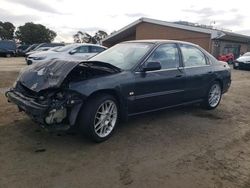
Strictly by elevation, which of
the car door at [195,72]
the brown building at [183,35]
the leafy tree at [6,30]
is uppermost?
the leafy tree at [6,30]

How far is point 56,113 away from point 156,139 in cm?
167

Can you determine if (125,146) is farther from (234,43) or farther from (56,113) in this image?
(234,43)

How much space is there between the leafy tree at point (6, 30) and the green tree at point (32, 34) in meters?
2.45

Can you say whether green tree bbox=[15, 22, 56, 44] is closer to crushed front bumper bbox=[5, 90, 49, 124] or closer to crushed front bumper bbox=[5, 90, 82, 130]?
crushed front bumper bbox=[5, 90, 49, 124]

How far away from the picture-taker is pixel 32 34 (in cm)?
6419

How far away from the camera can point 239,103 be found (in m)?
7.96

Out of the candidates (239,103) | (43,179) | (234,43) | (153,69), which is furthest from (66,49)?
(234,43)

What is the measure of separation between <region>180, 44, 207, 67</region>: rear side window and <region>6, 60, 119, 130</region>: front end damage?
1971mm

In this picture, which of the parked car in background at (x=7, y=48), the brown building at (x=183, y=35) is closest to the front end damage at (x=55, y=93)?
the brown building at (x=183, y=35)

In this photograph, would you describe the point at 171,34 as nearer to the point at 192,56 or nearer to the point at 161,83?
the point at 192,56

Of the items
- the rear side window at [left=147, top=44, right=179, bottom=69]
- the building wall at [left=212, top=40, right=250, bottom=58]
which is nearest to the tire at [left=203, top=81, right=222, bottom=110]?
the rear side window at [left=147, top=44, right=179, bottom=69]

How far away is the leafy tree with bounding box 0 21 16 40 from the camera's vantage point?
67188 millimetres

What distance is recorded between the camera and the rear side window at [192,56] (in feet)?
19.9

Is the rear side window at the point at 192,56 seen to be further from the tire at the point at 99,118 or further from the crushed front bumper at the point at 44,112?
the crushed front bumper at the point at 44,112
